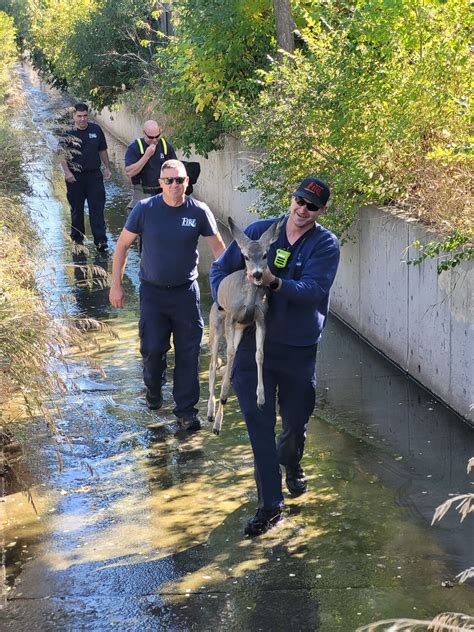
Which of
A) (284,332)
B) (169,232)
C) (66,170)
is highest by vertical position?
(66,170)

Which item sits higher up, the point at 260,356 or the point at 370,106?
the point at 370,106

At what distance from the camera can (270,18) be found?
51.8 ft

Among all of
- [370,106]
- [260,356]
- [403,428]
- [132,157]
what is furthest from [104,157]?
[260,356]

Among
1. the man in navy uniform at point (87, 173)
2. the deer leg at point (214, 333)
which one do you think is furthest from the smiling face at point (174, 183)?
the man in navy uniform at point (87, 173)

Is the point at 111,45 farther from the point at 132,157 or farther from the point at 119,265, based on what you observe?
the point at 119,265

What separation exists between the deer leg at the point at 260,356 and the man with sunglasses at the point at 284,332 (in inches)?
2.9

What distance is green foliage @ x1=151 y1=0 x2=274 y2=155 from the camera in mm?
15344

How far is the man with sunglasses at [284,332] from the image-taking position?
5953 mm

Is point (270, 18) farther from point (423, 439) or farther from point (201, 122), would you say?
point (423, 439)

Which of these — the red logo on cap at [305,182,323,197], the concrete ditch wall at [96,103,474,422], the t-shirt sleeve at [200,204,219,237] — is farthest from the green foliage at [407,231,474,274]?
the red logo on cap at [305,182,323,197]

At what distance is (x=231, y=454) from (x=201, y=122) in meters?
10.6

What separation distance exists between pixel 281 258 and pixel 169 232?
1.80 meters

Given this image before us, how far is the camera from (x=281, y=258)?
6102mm

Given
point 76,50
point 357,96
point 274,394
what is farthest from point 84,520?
point 76,50
